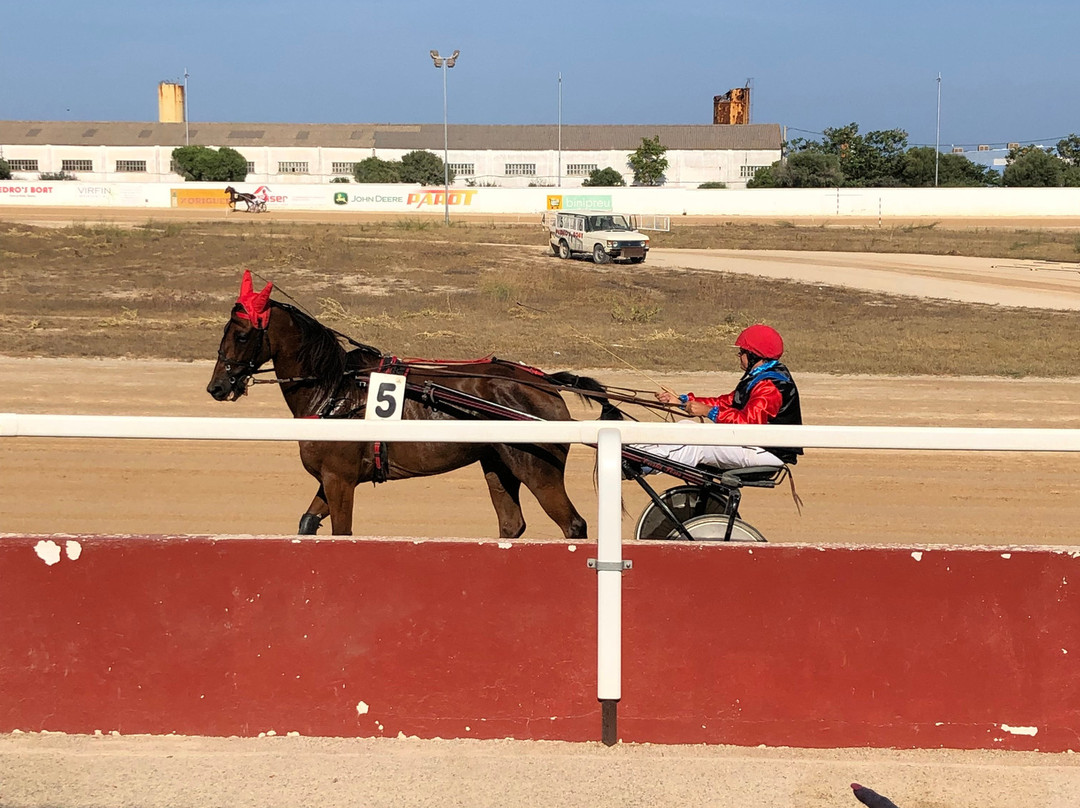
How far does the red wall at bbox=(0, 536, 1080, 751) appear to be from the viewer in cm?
450

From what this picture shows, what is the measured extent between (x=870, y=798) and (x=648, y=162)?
309ft

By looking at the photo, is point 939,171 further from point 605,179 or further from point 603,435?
point 603,435

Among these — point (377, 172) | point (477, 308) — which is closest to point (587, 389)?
point (477, 308)

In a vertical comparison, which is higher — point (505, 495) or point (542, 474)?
point (542, 474)

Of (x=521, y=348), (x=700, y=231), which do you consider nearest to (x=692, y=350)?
(x=521, y=348)

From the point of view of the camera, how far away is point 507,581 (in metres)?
4.57

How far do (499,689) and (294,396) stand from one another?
2.96 m

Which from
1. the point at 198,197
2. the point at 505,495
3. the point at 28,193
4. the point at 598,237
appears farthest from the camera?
the point at 28,193

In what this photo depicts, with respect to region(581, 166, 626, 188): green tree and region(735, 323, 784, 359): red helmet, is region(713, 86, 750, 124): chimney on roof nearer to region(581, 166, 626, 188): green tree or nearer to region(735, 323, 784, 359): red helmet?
region(581, 166, 626, 188): green tree

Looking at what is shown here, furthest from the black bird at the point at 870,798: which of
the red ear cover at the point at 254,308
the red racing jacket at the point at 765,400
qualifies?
the red ear cover at the point at 254,308

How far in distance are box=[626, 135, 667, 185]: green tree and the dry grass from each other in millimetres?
57986

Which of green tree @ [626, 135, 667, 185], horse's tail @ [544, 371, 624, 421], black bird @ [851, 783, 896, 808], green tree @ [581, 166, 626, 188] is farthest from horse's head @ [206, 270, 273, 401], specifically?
green tree @ [626, 135, 667, 185]

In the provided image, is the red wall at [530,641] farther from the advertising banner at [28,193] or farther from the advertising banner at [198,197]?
the advertising banner at [28,193]

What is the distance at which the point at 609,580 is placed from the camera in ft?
14.7
